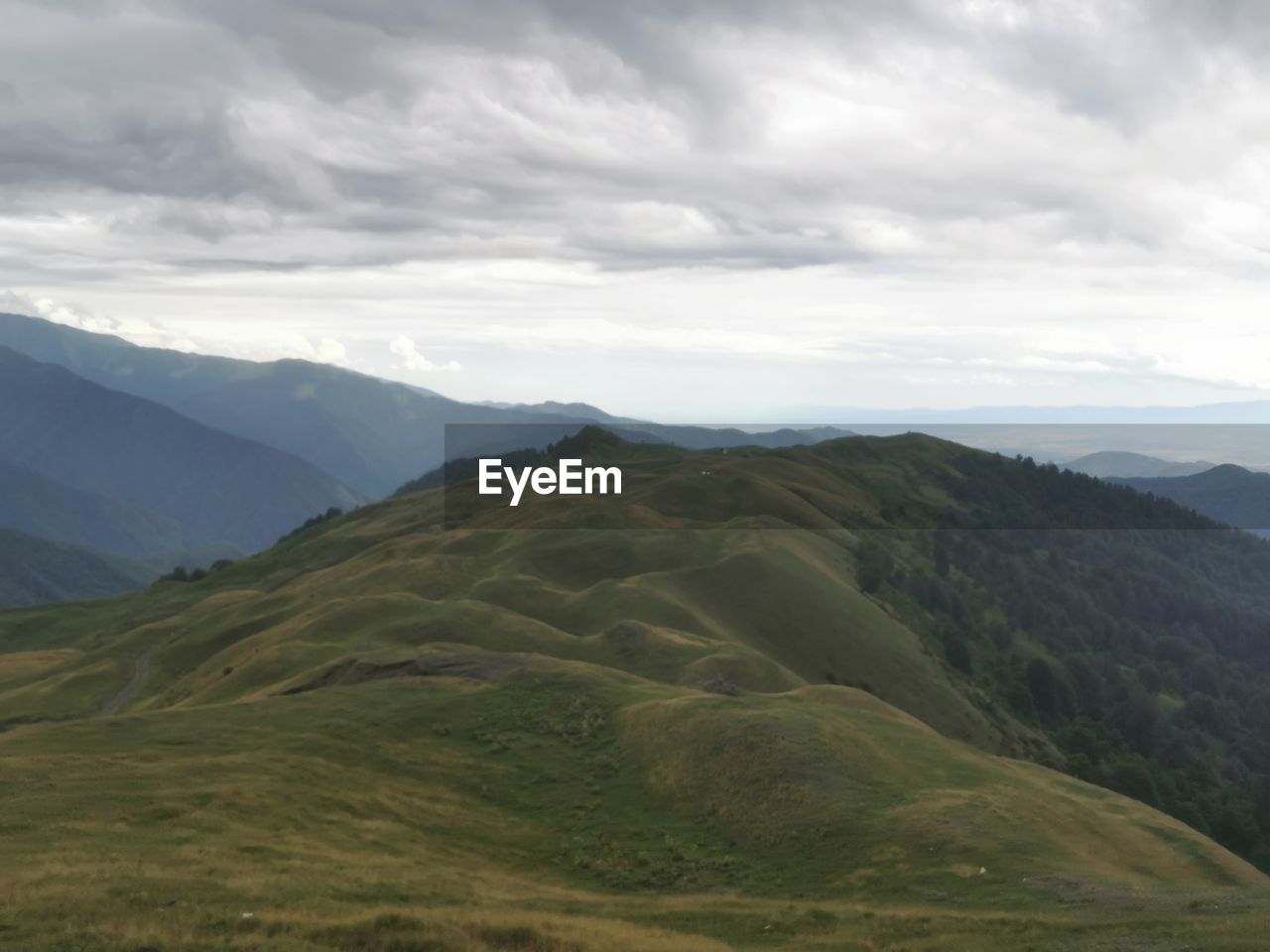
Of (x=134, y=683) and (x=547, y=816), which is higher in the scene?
(x=547, y=816)

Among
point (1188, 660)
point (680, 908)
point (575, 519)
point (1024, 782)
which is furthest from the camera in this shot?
point (1188, 660)

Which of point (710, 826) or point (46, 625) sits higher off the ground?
point (710, 826)

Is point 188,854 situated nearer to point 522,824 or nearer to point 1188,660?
point 522,824

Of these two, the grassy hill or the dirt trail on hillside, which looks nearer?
the grassy hill

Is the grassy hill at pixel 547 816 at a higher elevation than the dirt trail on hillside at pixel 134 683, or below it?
higher

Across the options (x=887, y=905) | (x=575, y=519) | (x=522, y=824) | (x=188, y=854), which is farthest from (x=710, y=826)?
(x=575, y=519)

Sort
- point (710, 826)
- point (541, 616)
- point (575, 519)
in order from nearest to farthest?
point (710, 826), point (541, 616), point (575, 519)

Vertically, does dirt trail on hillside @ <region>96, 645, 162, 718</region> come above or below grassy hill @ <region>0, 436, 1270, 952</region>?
below

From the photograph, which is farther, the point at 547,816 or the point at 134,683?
the point at 134,683
